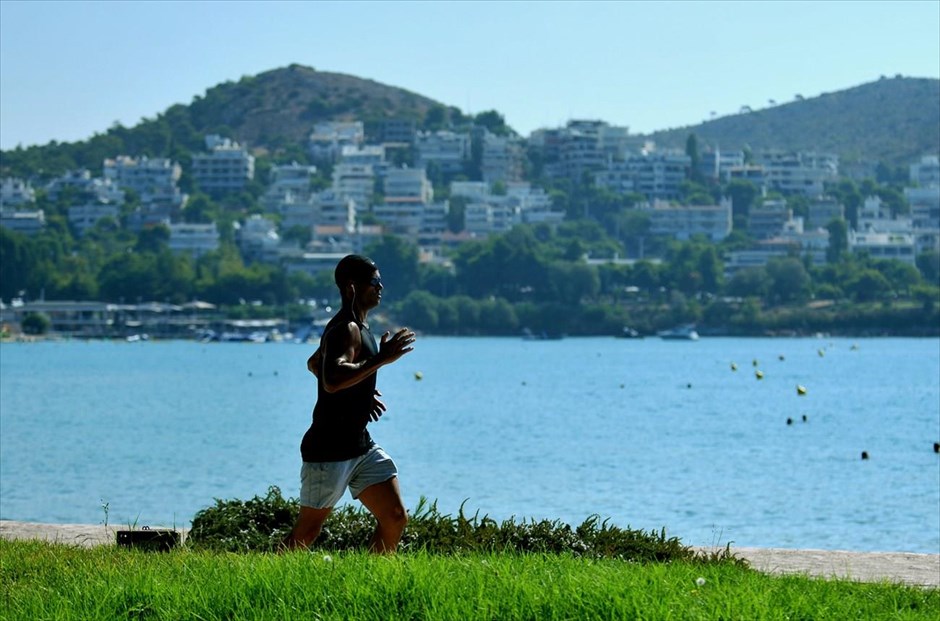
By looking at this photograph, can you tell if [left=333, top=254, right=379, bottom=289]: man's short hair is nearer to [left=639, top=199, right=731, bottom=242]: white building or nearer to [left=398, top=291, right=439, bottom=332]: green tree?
[left=398, top=291, right=439, bottom=332]: green tree

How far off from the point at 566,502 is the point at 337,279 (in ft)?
49.3

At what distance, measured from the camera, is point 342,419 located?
304 inches

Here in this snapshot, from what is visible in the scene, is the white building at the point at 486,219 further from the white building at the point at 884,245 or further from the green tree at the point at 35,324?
the green tree at the point at 35,324

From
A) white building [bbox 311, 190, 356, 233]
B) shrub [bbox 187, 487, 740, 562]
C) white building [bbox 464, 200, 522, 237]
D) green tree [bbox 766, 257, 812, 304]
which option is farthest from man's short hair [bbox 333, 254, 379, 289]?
white building [bbox 464, 200, 522, 237]

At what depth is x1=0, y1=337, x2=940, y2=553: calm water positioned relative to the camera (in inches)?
858

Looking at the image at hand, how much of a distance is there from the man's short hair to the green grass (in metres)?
1.14

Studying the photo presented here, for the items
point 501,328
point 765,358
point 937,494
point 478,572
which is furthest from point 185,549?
point 501,328

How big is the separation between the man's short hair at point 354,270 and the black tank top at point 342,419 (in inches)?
8.5

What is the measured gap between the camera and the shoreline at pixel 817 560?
9.91 m

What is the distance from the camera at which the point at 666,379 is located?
247 feet

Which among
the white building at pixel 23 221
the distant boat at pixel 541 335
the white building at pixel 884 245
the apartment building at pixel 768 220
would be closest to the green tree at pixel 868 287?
the distant boat at pixel 541 335

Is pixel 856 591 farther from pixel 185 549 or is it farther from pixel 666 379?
pixel 666 379

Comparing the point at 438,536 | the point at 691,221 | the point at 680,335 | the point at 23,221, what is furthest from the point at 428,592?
the point at 691,221

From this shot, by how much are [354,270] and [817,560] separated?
158 inches
